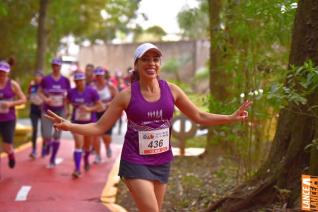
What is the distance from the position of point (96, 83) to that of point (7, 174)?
2.98 m

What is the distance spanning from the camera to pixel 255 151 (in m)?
8.98

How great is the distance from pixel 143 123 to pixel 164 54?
2998 cm

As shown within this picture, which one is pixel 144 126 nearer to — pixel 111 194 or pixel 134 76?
pixel 134 76

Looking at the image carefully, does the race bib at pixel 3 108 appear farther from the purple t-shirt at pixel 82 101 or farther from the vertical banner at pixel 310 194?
the vertical banner at pixel 310 194

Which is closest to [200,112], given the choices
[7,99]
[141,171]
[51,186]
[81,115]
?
[141,171]

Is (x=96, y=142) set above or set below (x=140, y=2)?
below

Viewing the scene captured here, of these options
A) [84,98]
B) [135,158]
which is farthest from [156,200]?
[84,98]

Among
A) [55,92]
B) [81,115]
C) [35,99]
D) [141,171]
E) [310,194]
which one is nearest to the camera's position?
[310,194]

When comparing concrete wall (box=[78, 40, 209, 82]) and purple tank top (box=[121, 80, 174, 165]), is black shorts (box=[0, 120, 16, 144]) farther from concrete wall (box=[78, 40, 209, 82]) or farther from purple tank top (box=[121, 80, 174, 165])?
concrete wall (box=[78, 40, 209, 82])

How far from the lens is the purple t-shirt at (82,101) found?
430 inches

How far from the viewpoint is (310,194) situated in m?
4.44

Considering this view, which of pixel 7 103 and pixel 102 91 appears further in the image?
pixel 102 91

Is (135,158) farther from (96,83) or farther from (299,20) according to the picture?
(96,83)

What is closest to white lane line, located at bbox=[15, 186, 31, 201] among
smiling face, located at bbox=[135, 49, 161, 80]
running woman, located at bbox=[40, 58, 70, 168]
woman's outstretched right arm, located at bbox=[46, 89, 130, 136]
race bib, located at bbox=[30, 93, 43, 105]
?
running woman, located at bbox=[40, 58, 70, 168]
